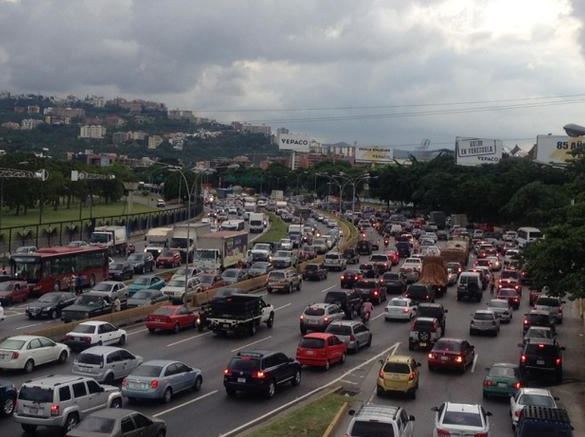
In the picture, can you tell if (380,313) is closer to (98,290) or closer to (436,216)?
(98,290)

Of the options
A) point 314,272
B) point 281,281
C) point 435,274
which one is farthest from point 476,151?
point 281,281

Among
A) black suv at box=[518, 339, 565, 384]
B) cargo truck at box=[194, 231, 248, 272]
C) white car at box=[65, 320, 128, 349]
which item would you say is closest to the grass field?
cargo truck at box=[194, 231, 248, 272]

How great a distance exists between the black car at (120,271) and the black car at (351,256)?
20.6 m

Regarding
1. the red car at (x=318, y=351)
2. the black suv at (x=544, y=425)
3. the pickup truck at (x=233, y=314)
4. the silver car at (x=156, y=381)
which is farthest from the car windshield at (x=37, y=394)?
the pickup truck at (x=233, y=314)

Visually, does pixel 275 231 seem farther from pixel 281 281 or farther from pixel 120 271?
pixel 281 281

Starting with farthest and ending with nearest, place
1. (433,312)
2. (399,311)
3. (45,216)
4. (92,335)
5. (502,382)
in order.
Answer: (45,216), (399,311), (433,312), (92,335), (502,382)

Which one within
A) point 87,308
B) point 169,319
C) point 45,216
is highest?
point 87,308

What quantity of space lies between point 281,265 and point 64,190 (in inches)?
3232

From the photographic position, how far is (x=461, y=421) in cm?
1962

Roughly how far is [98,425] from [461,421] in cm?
841

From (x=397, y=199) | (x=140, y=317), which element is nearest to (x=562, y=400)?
(x=140, y=317)

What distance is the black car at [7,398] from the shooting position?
21667mm

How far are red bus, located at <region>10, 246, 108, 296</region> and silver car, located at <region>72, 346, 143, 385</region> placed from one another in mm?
23563

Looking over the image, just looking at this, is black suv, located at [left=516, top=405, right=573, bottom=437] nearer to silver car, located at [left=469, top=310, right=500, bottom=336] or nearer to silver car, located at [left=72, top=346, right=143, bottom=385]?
silver car, located at [left=72, top=346, right=143, bottom=385]
